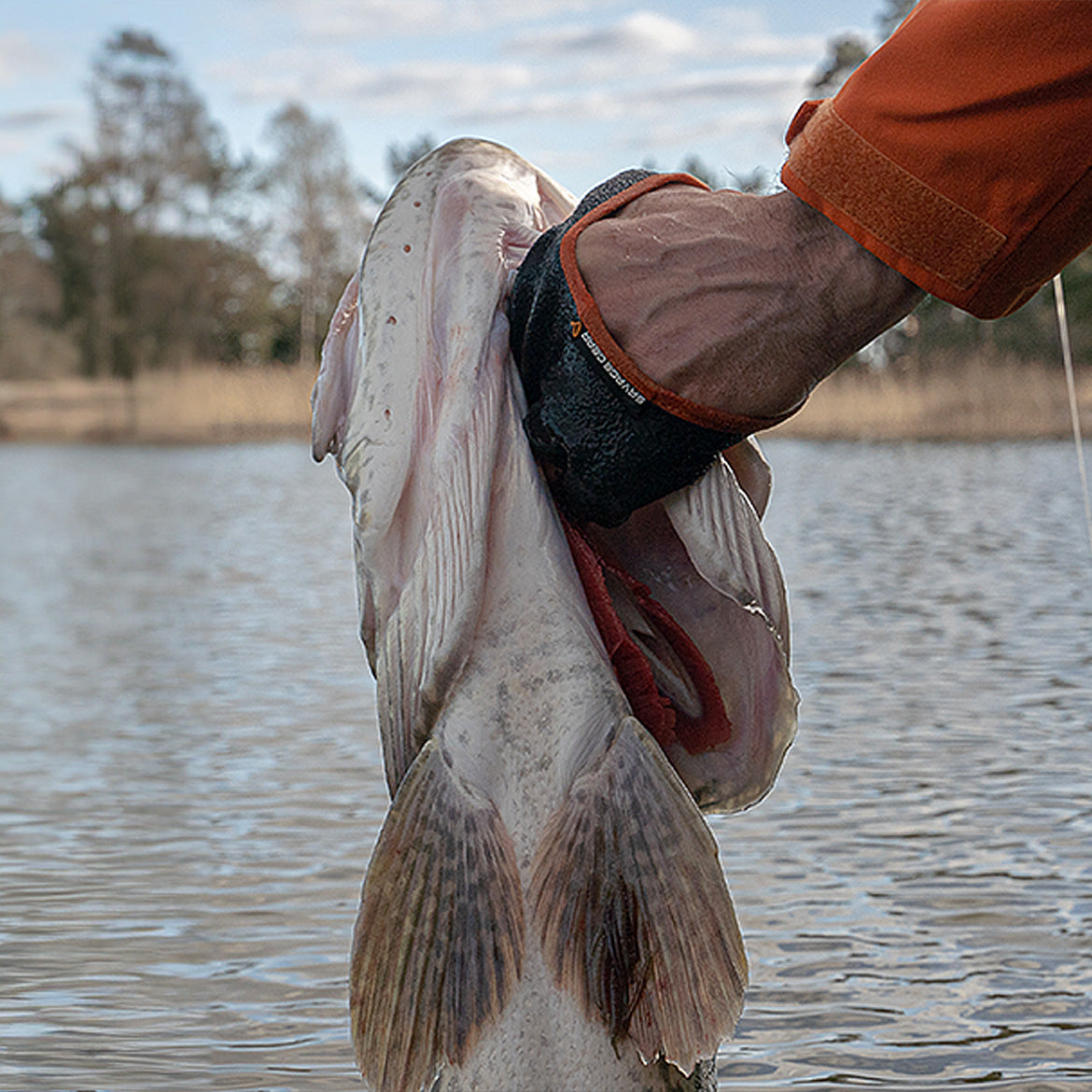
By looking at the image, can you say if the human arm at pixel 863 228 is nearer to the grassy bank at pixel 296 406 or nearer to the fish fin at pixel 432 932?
the fish fin at pixel 432 932

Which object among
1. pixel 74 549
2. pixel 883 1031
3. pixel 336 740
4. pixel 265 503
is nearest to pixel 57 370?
pixel 265 503

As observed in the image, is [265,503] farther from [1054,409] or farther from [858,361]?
[858,361]

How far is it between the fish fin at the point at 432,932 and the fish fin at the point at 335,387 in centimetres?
25

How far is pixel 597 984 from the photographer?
1000 millimetres

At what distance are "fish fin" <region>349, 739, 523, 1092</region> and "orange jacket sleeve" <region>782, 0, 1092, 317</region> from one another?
44 centimetres

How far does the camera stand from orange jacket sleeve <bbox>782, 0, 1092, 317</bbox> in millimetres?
851

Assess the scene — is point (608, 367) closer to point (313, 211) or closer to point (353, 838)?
point (353, 838)

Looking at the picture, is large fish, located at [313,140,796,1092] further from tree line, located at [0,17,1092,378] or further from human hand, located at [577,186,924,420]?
tree line, located at [0,17,1092,378]

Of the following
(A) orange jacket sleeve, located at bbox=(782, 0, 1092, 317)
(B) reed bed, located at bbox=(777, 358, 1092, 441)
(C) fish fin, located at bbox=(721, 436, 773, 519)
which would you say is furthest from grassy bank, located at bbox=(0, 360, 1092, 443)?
(A) orange jacket sleeve, located at bbox=(782, 0, 1092, 317)

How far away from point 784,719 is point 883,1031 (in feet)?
4.73

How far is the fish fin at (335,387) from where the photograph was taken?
1135 millimetres

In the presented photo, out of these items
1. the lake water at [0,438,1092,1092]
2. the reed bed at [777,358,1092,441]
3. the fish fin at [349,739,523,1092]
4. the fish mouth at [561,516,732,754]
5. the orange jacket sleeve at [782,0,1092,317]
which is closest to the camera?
the orange jacket sleeve at [782,0,1092,317]

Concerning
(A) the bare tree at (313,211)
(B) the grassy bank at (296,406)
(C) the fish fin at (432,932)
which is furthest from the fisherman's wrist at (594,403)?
(A) the bare tree at (313,211)

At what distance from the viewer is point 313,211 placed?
37.5 meters
